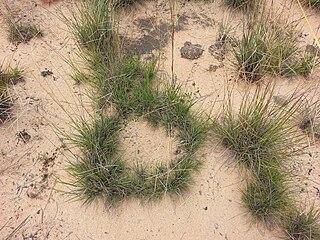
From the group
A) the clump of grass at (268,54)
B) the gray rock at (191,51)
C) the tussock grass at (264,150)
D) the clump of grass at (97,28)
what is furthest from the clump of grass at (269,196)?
the clump of grass at (97,28)

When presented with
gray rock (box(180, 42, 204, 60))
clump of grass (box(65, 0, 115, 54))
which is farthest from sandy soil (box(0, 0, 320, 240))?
clump of grass (box(65, 0, 115, 54))

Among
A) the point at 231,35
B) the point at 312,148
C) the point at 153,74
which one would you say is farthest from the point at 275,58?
the point at 153,74

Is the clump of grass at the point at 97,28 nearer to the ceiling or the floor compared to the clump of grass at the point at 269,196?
nearer to the ceiling

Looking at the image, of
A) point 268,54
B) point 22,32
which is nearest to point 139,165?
point 268,54

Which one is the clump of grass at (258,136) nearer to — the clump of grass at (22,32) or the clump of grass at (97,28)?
the clump of grass at (97,28)

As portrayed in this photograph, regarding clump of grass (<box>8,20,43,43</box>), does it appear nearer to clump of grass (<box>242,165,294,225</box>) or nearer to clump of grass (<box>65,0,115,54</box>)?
clump of grass (<box>65,0,115,54</box>)

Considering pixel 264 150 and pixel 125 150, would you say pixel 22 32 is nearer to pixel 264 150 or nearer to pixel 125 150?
pixel 125 150
